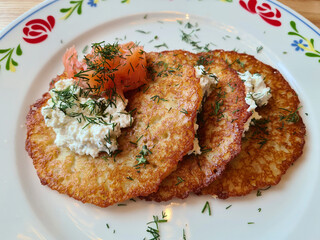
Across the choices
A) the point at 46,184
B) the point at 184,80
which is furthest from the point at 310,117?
the point at 46,184

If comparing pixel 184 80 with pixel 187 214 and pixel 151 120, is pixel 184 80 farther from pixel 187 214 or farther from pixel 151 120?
pixel 187 214

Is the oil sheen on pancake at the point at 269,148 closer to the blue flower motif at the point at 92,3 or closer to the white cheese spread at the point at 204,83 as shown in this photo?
the white cheese spread at the point at 204,83

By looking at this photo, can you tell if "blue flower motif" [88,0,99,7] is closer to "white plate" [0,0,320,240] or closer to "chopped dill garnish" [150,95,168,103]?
"white plate" [0,0,320,240]

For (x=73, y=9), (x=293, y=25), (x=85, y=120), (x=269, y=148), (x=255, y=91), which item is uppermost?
(x=73, y=9)

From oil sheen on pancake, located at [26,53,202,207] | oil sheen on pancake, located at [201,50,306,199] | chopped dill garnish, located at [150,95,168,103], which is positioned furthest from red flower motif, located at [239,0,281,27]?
chopped dill garnish, located at [150,95,168,103]

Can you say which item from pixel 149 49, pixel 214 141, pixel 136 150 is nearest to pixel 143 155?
pixel 136 150

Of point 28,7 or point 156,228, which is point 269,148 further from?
point 28,7
